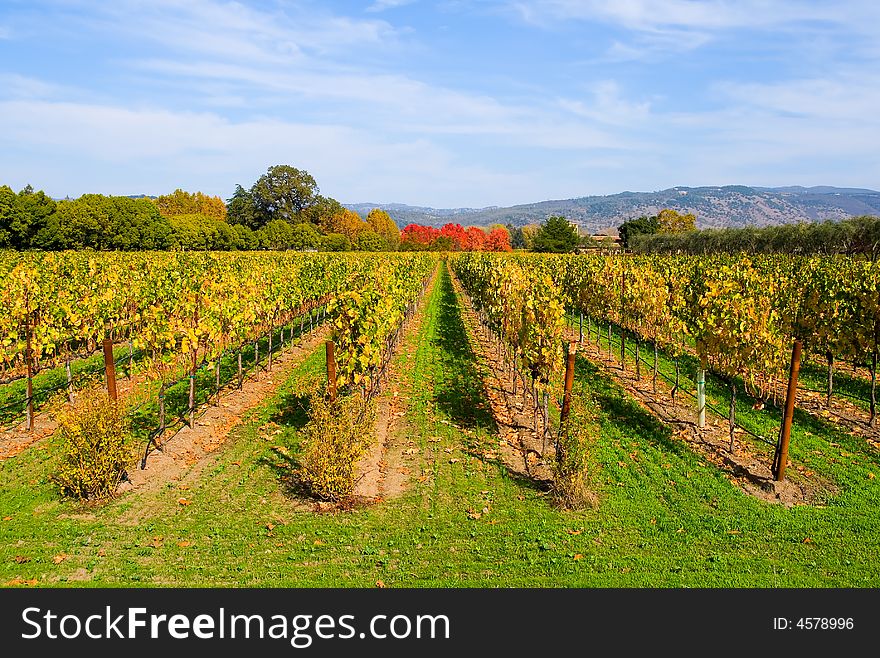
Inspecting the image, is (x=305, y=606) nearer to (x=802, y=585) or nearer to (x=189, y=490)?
(x=189, y=490)

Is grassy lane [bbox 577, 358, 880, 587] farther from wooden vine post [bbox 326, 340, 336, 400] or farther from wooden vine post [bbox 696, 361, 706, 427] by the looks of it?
wooden vine post [bbox 326, 340, 336, 400]

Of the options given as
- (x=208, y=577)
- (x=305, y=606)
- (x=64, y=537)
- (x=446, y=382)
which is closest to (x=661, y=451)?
(x=446, y=382)

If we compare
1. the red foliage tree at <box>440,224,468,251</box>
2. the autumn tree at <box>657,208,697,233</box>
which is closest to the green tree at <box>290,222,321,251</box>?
the red foliage tree at <box>440,224,468,251</box>

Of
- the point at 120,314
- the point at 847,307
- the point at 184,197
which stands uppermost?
the point at 184,197

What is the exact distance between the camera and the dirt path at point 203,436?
350 inches

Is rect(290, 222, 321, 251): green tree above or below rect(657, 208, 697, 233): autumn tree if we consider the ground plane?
below

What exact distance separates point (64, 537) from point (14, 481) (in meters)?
2.34

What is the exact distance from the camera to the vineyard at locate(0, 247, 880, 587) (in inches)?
262

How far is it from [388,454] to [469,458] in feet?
4.72

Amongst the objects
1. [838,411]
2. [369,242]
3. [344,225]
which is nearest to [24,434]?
[838,411]

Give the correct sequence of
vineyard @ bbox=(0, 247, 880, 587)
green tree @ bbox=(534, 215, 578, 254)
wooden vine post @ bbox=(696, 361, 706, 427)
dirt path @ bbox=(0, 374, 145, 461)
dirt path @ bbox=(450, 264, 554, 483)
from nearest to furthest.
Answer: vineyard @ bbox=(0, 247, 880, 587) < dirt path @ bbox=(450, 264, 554, 483) < dirt path @ bbox=(0, 374, 145, 461) < wooden vine post @ bbox=(696, 361, 706, 427) < green tree @ bbox=(534, 215, 578, 254)

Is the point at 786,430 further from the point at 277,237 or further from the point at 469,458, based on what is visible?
the point at 277,237

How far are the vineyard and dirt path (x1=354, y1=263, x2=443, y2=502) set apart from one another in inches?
2.8

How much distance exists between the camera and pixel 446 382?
580 inches
